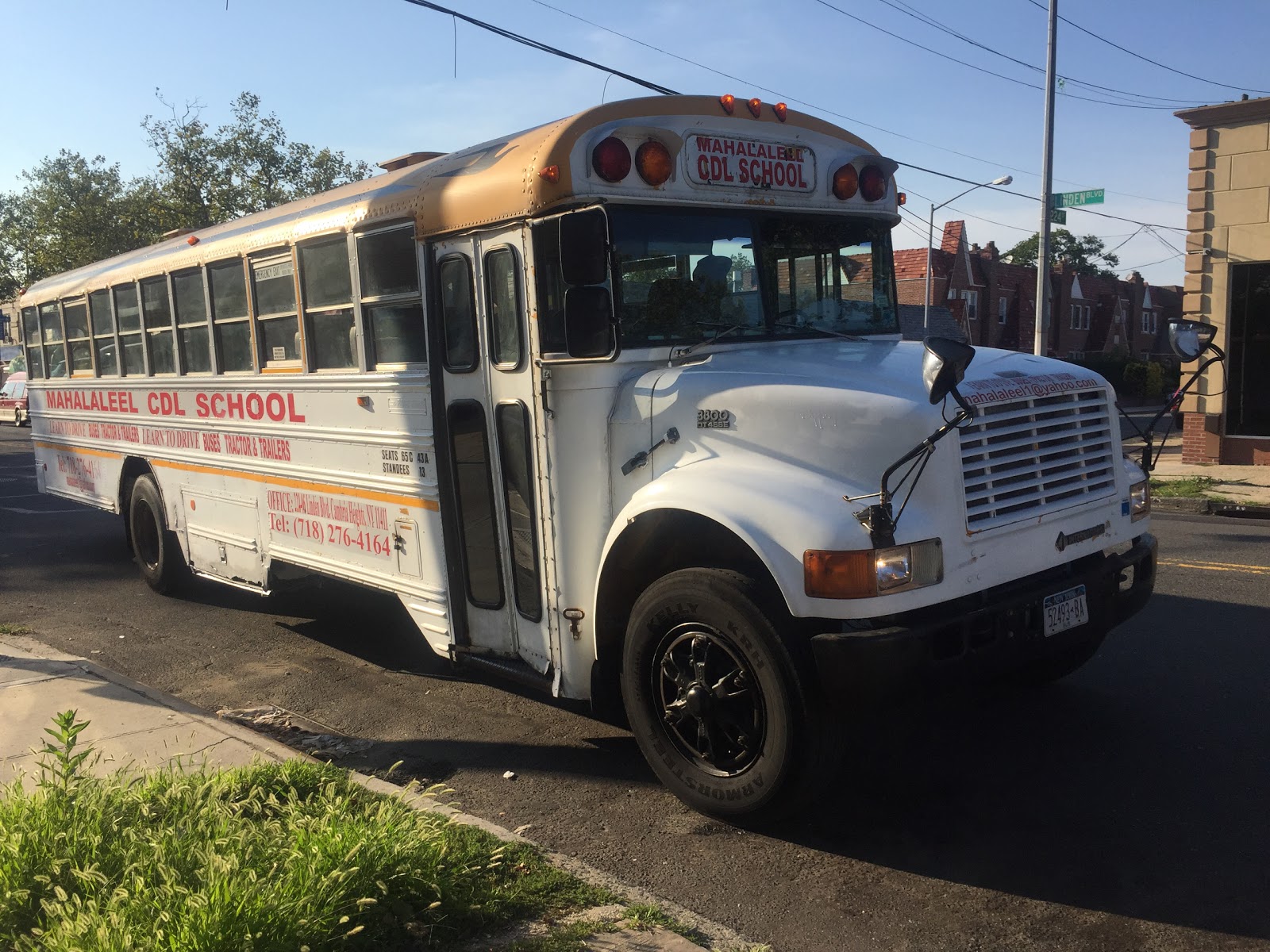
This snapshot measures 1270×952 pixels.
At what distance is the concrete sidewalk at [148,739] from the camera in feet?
10.7

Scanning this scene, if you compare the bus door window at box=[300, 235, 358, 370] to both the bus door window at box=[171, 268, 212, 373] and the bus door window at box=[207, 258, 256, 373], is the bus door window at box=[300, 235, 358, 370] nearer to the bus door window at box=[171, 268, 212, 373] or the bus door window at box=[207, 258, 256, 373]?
the bus door window at box=[207, 258, 256, 373]

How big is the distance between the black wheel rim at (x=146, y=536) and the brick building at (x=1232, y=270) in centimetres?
1442

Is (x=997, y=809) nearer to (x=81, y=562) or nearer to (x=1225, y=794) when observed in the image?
(x=1225, y=794)

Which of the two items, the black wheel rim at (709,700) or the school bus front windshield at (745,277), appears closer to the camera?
the black wheel rim at (709,700)

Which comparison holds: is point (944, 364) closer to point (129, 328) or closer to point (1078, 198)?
point (129, 328)

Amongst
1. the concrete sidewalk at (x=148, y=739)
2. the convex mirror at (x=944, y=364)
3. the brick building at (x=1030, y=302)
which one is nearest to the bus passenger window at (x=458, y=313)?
the concrete sidewalk at (x=148, y=739)

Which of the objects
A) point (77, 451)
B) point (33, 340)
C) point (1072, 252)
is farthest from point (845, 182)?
point (1072, 252)

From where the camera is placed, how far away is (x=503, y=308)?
482 centimetres

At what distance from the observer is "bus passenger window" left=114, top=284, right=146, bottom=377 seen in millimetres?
8422

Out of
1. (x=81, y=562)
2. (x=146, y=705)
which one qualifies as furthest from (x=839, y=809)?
(x=81, y=562)

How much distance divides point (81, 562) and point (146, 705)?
Answer: 222 inches

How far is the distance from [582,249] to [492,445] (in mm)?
1108

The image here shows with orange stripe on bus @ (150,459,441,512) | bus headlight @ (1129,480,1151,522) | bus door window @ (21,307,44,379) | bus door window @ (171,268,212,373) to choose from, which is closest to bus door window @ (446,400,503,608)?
orange stripe on bus @ (150,459,441,512)

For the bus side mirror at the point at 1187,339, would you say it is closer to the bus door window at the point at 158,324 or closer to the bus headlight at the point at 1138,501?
the bus headlight at the point at 1138,501
